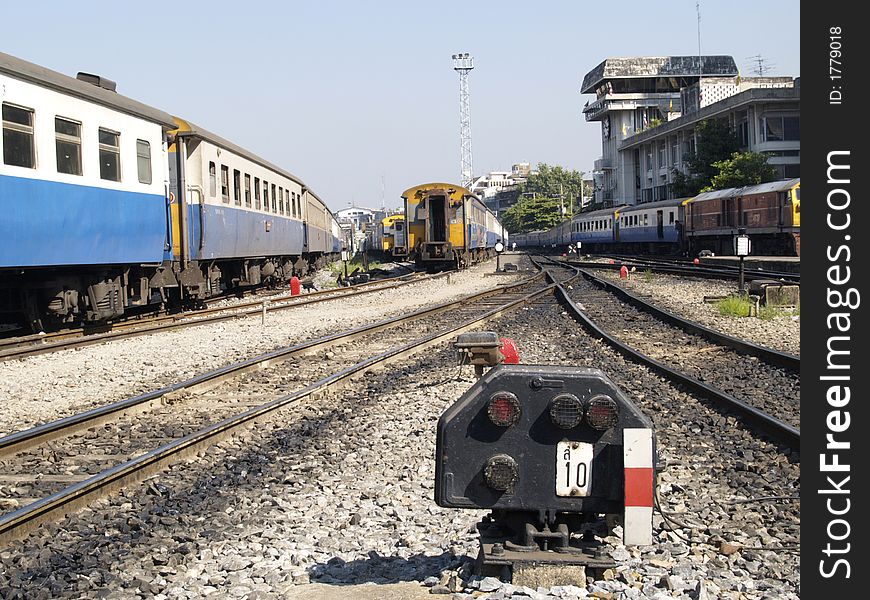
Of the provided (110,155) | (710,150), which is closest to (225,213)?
(110,155)

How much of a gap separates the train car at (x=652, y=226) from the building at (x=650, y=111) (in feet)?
46.2

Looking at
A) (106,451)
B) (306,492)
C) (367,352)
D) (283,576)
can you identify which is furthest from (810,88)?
(367,352)

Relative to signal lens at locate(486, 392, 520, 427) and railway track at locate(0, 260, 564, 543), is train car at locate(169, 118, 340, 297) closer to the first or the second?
railway track at locate(0, 260, 564, 543)

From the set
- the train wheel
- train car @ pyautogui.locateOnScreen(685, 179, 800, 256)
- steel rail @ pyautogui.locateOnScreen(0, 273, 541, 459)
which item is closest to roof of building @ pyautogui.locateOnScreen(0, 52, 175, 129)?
the train wheel

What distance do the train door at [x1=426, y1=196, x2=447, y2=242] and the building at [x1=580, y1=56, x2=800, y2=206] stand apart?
35791 millimetres

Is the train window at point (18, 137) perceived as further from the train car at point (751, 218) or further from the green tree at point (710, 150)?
the green tree at point (710, 150)

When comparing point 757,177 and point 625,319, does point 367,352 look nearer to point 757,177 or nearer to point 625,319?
point 625,319

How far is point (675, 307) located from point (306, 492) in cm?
1352

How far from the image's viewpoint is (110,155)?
12.6 meters

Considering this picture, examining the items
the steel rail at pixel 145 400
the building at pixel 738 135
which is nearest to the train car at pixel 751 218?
the building at pixel 738 135

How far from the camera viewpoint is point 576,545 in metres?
3.89

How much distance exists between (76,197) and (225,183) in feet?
20.1

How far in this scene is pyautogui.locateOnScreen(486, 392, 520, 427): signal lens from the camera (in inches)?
147

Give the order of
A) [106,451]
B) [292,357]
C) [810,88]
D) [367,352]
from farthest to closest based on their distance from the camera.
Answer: [367,352]
[292,357]
[106,451]
[810,88]
